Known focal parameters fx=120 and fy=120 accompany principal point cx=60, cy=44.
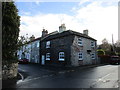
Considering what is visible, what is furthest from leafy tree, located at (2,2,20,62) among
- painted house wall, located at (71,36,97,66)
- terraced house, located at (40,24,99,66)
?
painted house wall, located at (71,36,97,66)

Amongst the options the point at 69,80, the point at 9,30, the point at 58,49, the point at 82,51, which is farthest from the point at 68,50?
the point at 9,30

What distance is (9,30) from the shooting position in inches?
414

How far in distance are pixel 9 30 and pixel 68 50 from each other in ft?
44.1

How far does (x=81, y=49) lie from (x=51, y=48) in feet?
21.6

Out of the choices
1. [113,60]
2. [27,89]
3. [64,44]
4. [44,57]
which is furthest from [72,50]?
[27,89]

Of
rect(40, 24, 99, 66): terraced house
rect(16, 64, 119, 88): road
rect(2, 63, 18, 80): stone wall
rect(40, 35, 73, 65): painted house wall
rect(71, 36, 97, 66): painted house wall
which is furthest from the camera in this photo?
rect(40, 35, 73, 65): painted house wall

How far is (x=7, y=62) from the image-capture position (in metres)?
10.3

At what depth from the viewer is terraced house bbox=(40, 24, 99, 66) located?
73.2ft

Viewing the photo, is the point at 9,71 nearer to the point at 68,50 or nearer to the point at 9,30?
the point at 9,30

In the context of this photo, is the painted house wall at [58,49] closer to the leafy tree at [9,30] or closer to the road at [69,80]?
the road at [69,80]

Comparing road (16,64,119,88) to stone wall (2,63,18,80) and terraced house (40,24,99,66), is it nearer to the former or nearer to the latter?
stone wall (2,63,18,80)

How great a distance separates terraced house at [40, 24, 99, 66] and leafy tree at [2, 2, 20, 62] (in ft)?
41.1

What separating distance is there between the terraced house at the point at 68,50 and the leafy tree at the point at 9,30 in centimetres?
1253

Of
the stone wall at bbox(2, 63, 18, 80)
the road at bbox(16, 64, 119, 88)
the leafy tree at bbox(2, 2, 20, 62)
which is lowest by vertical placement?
the road at bbox(16, 64, 119, 88)
